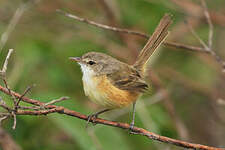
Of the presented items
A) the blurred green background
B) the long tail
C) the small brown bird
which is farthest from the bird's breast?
the long tail

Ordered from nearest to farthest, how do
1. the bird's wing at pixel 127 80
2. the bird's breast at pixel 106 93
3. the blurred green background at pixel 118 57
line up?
the bird's breast at pixel 106 93
the bird's wing at pixel 127 80
the blurred green background at pixel 118 57

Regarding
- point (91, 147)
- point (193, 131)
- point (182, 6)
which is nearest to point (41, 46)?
point (91, 147)

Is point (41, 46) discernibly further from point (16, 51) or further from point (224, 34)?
point (224, 34)

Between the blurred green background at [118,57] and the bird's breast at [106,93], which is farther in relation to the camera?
the blurred green background at [118,57]

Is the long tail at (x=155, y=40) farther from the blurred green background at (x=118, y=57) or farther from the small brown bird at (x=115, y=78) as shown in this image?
the blurred green background at (x=118, y=57)

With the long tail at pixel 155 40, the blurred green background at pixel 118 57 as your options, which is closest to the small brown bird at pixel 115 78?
the long tail at pixel 155 40

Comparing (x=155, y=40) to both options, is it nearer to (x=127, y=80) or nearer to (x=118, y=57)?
(x=127, y=80)
